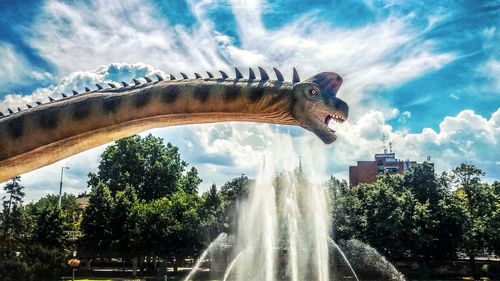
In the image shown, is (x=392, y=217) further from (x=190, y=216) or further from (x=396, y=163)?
(x=396, y=163)

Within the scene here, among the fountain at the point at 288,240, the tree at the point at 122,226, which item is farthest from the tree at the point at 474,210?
the tree at the point at 122,226

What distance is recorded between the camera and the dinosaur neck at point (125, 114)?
398 cm

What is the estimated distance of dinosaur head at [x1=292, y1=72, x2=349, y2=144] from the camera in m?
3.83

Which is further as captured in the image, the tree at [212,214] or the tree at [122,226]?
the tree at [212,214]

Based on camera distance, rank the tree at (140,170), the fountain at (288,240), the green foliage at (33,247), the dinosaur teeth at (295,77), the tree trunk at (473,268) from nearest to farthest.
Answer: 1. the dinosaur teeth at (295,77)
2. the green foliage at (33,247)
3. the fountain at (288,240)
4. the tree trunk at (473,268)
5. the tree at (140,170)

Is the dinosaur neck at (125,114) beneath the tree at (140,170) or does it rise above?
beneath

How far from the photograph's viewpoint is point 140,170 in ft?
156

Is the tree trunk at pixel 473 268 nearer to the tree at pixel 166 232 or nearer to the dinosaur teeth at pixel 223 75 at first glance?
the tree at pixel 166 232

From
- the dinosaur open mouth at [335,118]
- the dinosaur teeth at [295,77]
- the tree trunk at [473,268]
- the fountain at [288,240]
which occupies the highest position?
the dinosaur teeth at [295,77]

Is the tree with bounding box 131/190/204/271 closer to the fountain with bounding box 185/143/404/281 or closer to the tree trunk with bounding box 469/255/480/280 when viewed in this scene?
the fountain with bounding box 185/143/404/281

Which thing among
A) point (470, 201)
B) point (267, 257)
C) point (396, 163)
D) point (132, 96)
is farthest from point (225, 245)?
point (396, 163)

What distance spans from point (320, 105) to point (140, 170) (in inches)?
1818

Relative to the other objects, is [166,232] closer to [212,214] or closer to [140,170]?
[212,214]

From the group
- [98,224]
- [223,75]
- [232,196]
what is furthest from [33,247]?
[223,75]
